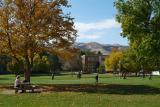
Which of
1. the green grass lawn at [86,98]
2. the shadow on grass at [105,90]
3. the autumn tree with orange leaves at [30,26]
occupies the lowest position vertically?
the green grass lawn at [86,98]

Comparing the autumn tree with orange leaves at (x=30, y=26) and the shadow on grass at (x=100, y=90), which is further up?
the autumn tree with orange leaves at (x=30, y=26)

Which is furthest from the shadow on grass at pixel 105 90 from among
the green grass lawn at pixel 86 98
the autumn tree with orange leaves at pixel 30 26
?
the autumn tree with orange leaves at pixel 30 26

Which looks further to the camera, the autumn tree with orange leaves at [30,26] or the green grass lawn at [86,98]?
the autumn tree with orange leaves at [30,26]

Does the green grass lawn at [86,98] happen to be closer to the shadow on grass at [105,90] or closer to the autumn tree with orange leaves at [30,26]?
the shadow on grass at [105,90]

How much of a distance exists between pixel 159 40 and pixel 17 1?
17127 millimetres

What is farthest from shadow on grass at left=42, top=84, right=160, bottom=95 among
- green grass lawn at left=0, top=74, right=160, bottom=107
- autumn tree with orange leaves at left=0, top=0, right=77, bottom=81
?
autumn tree with orange leaves at left=0, top=0, right=77, bottom=81

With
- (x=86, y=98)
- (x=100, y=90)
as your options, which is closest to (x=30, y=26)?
(x=100, y=90)

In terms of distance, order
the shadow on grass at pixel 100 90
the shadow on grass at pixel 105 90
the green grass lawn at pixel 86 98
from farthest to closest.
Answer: the shadow on grass at pixel 105 90 < the shadow on grass at pixel 100 90 < the green grass lawn at pixel 86 98

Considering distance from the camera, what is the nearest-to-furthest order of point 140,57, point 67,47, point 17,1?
point 17,1 < point 67,47 < point 140,57

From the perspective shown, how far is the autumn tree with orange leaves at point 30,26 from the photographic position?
162 feet

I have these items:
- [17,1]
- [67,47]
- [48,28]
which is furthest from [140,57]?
[17,1]

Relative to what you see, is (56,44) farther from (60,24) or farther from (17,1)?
(17,1)

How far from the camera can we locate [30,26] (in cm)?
4922

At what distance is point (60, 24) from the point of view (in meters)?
50.8
